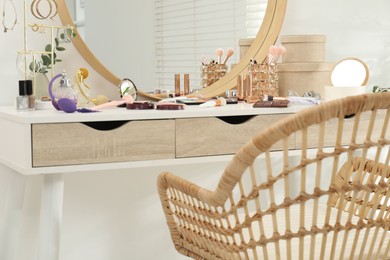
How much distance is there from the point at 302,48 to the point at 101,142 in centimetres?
106

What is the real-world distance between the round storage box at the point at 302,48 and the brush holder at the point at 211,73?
0.26m

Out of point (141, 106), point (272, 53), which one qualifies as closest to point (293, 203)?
point (141, 106)

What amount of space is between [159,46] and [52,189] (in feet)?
2.52

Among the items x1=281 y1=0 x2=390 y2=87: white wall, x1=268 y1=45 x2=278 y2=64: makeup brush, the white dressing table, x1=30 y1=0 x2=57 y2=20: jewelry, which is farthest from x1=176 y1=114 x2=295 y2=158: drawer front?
x1=281 y1=0 x2=390 y2=87: white wall

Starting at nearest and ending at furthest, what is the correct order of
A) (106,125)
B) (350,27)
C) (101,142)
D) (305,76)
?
(101,142)
(106,125)
(305,76)
(350,27)

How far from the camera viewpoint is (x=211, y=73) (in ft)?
9.00

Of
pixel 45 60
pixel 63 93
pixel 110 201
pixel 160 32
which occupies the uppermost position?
pixel 160 32

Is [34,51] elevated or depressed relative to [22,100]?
elevated

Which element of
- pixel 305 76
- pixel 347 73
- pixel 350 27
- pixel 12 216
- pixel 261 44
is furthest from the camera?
pixel 350 27

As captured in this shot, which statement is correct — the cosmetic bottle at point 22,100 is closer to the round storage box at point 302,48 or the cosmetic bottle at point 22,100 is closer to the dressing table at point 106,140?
the dressing table at point 106,140

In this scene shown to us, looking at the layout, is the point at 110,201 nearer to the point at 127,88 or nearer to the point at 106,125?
the point at 127,88

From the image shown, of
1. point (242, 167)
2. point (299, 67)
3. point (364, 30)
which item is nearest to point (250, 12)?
point (299, 67)

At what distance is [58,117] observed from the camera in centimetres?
195

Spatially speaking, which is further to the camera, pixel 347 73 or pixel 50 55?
pixel 347 73
